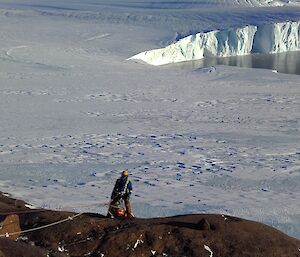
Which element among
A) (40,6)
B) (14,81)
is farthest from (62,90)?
(40,6)

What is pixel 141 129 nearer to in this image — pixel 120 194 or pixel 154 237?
pixel 120 194

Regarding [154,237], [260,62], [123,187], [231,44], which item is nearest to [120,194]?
[123,187]

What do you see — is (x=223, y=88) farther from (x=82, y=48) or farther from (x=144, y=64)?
(x=82, y=48)

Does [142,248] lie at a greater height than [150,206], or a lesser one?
greater

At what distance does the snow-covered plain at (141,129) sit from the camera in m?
7.84

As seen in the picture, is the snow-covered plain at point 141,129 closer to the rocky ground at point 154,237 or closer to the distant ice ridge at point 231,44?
the distant ice ridge at point 231,44

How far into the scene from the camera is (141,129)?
1130 cm

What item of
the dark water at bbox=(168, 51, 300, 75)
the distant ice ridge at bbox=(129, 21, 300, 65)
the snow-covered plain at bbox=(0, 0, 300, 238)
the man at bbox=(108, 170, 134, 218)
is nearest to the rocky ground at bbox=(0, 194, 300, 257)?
the man at bbox=(108, 170, 134, 218)

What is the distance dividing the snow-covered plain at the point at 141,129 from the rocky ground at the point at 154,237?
8.14 feet

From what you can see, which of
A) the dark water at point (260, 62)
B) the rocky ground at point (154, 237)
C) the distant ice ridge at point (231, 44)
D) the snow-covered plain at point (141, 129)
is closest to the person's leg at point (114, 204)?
the rocky ground at point (154, 237)

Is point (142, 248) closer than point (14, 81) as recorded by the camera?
Yes

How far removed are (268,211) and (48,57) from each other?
12046 millimetres

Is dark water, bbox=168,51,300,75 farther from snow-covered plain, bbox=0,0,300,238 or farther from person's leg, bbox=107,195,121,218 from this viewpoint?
person's leg, bbox=107,195,121,218

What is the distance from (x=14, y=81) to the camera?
1501cm
